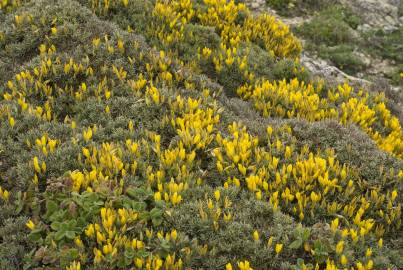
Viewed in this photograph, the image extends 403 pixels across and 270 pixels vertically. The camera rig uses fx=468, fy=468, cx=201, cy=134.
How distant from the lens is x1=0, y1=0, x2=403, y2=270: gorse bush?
4.21 metres

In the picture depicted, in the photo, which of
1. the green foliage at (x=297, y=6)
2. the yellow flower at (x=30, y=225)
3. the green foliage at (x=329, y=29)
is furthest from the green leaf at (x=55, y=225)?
the green foliage at (x=297, y=6)

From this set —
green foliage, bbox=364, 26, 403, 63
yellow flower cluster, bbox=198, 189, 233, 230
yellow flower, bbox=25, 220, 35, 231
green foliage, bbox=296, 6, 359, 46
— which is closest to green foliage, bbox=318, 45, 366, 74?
green foliage, bbox=296, 6, 359, 46

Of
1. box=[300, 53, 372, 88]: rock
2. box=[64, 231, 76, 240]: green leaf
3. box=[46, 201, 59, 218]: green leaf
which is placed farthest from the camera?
box=[300, 53, 372, 88]: rock

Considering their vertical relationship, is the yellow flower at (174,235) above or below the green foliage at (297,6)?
below

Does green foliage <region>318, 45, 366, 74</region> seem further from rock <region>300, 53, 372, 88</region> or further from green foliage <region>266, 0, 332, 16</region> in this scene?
green foliage <region>266, 0, 332, 16</region>

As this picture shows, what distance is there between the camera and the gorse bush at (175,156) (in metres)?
4.21

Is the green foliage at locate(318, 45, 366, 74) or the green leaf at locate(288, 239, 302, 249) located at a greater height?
the green leaf at locate(288, 239, 302, 249)

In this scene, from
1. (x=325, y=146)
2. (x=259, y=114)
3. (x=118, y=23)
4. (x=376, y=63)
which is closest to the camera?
(x=325, y=146)

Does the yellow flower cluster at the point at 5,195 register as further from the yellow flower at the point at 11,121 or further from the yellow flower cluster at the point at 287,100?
the yellow flower cluster at the point at 287,100

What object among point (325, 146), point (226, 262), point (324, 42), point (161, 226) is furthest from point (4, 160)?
point (324, 42)

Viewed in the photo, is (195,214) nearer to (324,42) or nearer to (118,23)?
(118,23)

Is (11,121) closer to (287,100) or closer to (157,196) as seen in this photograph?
(157,196)

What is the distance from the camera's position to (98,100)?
233 inches

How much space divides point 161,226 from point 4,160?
192 centimetres
